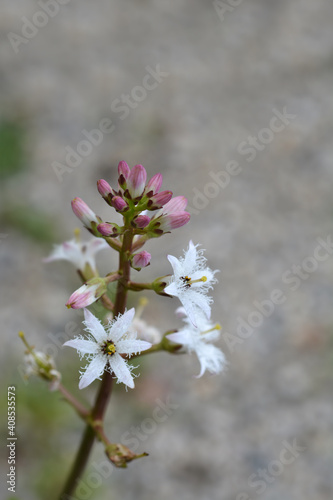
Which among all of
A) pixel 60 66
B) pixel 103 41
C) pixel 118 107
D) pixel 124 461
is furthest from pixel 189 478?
pixel 103 41

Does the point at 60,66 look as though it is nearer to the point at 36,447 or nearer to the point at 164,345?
the point at 36,447

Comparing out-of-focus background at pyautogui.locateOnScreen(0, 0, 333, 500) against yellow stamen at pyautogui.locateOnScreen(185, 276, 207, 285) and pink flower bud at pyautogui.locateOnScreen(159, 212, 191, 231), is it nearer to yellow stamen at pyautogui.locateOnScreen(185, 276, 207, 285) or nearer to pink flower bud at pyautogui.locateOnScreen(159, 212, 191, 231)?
yellow stamen at pyautogui.locateOnScreen(185, 276, 207, 285)

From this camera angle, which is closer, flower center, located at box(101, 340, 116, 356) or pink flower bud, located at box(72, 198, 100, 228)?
flower center, located at box(101, 340, 116, 356)
